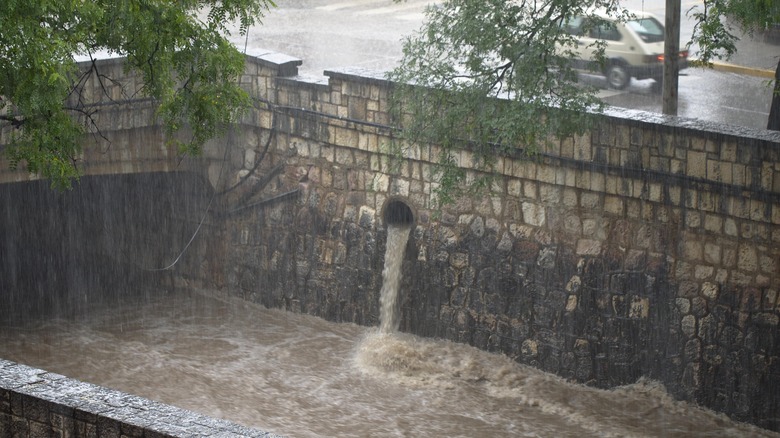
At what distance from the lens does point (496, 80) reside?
39.3 ft

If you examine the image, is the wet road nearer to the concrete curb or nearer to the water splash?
the concrete curb

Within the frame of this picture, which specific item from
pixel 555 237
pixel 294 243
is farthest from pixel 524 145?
pixel 294 243

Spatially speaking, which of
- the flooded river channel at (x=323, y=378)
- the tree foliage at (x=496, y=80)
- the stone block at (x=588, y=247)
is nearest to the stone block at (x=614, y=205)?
the stone block at (x=588, y=247)

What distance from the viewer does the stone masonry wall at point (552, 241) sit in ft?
39.9

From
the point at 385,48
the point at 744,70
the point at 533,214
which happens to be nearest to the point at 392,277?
the point at 533,214

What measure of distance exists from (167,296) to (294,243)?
2415 mm

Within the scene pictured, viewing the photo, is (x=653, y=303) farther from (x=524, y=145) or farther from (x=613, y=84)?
(x=613, y=84)

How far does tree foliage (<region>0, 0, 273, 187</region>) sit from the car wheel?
8.80 metres

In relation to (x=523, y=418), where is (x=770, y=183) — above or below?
above

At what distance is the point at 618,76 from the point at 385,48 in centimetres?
494

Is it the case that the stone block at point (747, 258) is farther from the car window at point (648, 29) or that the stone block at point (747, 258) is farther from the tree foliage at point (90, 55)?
the car window at point (648, 29)

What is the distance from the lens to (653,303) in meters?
12.9

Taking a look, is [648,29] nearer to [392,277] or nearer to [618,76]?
[618,76]

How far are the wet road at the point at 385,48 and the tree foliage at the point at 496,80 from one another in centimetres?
379
